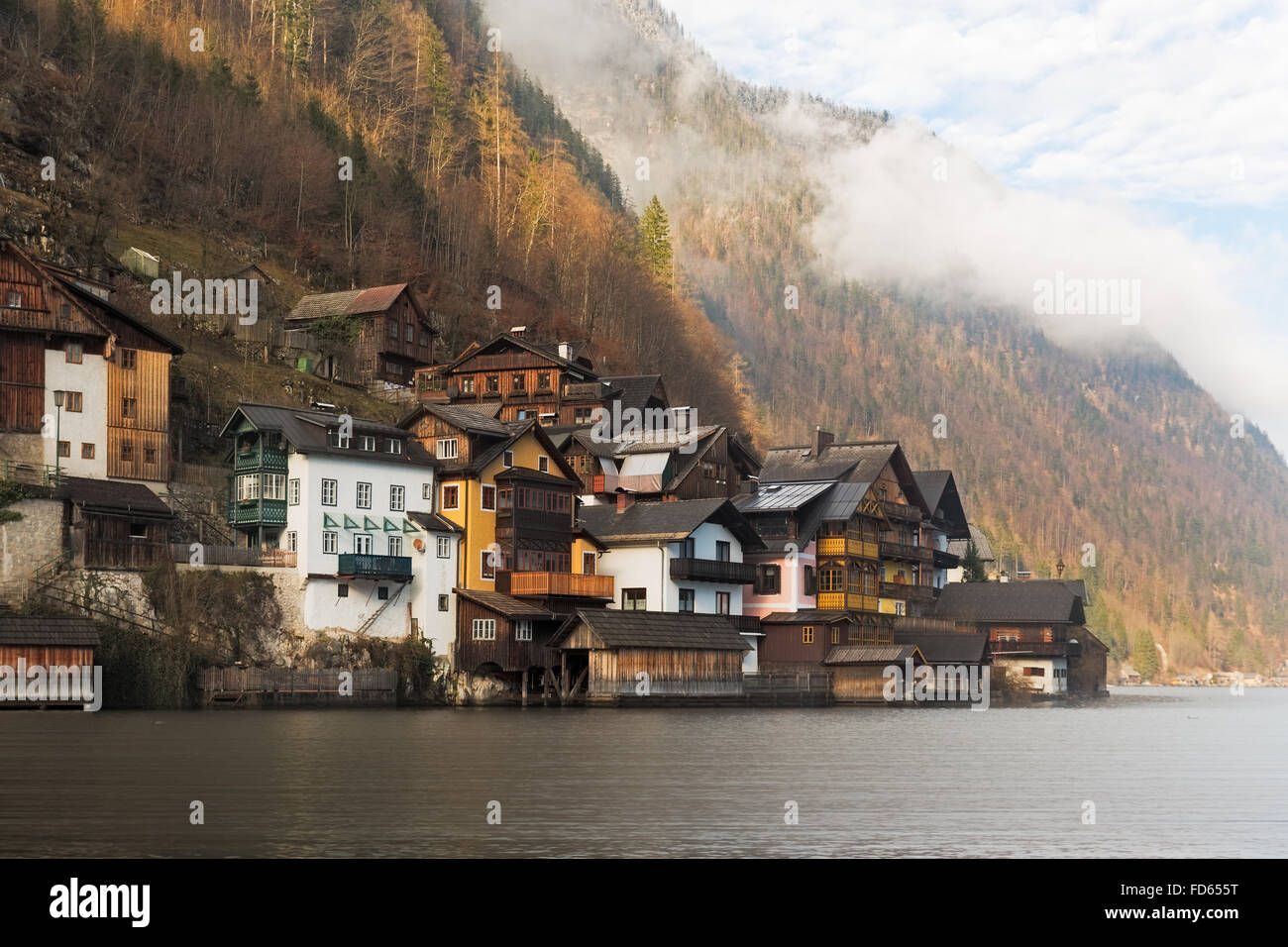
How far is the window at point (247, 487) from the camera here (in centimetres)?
7231

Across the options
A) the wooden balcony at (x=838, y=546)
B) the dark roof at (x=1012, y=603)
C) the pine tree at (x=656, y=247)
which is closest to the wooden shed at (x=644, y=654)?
the wooden balcony at (x=838, y=546)

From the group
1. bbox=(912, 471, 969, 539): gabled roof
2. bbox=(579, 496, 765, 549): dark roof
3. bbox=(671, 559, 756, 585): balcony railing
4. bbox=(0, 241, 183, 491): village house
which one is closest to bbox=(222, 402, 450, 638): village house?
bbox=(0, 241, 183, 491): village house

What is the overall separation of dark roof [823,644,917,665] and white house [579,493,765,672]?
608 cm

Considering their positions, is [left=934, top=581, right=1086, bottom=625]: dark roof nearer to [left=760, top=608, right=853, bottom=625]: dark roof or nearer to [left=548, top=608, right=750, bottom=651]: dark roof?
[left=760, top=608, right=853, bottom=625]: dark roof

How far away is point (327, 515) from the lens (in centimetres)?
7238

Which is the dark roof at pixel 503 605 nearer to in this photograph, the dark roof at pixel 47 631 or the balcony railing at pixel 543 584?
the balcony railing at pixel 543 584

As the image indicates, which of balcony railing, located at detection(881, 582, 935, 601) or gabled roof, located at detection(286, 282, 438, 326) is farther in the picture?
gabled roof, located at detection(286, 282, 438, 326)

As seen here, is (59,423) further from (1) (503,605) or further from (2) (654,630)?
(2) (654,630)

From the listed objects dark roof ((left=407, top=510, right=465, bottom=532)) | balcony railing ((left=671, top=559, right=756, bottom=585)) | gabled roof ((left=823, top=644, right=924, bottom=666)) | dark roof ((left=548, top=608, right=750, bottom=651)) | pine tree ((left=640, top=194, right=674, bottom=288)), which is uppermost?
pine tree ((left=640, top=194, right=674, bottom=288))

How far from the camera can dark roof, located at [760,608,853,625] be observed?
90.1 meters

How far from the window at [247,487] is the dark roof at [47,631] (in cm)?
1503

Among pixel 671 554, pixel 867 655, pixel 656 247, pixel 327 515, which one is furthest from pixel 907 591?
pixel 656 247

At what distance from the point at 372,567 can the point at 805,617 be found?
29.3m
